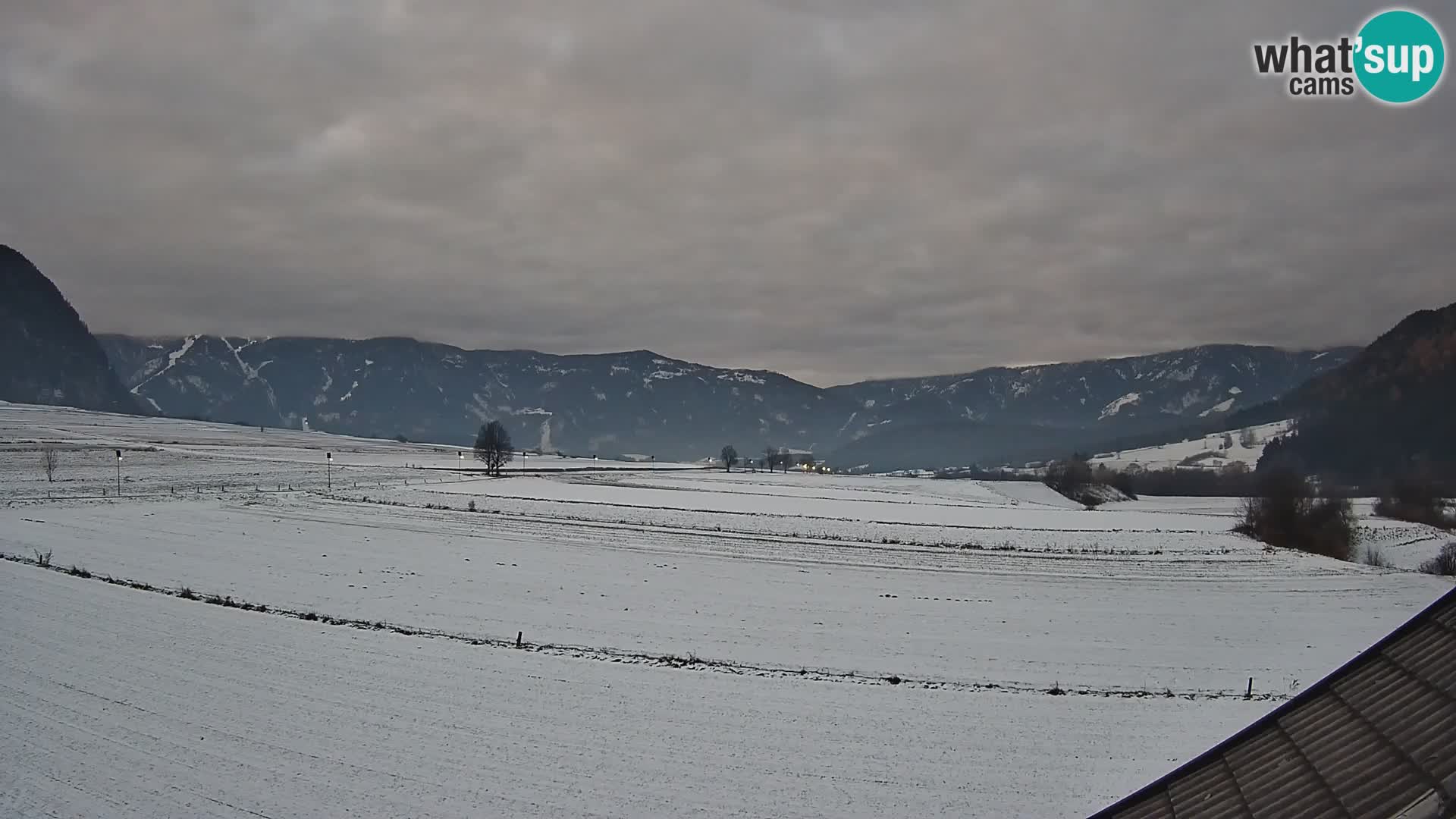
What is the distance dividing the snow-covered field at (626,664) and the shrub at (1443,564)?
11554 millimetres

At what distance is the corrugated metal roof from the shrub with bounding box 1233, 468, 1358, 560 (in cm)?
6746

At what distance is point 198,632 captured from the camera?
25547 mm

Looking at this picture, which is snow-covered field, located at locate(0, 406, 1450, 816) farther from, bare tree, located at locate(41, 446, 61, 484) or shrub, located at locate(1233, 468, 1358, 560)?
bare tree, located at locate(41, 446, 61, 484)

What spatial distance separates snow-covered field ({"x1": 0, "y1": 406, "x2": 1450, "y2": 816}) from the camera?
15477mm

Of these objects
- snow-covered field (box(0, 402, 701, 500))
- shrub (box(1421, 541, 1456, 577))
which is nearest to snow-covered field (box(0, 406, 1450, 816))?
shrub (box(1421, 541, 1456, 577))

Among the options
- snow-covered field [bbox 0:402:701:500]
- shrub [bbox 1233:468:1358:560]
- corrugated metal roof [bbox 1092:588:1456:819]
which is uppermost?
corrugated metal roof [bbox 1092:588:1456:819]

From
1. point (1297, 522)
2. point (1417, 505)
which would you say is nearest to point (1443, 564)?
point (1297, 522)

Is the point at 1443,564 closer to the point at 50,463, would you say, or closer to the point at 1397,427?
the point at 50,463

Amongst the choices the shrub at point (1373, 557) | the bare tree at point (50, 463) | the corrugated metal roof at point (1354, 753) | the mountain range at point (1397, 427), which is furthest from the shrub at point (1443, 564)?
the mountain range at point (1397, 427)

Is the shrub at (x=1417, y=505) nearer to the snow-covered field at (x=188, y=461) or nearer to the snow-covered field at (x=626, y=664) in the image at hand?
the snow-covered field at (x=626, y=664)

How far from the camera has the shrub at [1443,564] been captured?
175 feet

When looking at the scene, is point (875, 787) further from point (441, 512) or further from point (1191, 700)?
point (441, 512)

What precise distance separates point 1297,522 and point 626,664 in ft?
218

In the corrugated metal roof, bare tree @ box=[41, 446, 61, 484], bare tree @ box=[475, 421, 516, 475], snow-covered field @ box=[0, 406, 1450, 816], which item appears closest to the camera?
the corrugated metal roof
